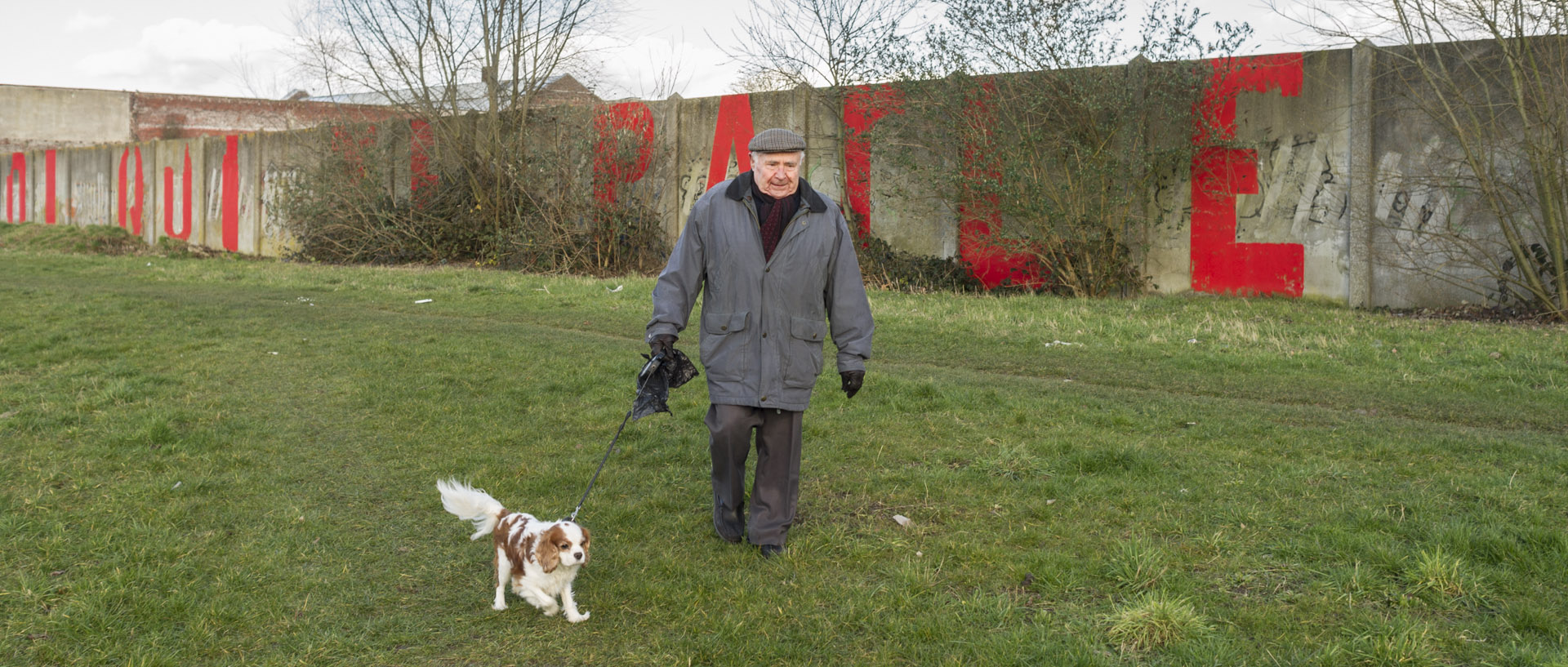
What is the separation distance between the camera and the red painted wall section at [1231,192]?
1400 centimetres

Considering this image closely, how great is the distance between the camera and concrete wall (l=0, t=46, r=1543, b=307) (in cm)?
1330

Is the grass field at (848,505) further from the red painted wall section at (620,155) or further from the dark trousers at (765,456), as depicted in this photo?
the red painted wall section at (620,155)

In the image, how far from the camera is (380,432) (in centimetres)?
721

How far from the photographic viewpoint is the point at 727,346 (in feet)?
15.7

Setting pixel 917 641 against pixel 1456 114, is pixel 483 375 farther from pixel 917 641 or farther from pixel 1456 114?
pixel 1456 114

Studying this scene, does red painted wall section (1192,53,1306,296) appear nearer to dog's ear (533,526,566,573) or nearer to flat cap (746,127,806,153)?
flat cap (746,127,806,153)

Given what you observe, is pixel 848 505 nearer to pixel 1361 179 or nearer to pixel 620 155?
pixel 1361 179

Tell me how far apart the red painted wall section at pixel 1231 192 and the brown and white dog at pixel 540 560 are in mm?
12083

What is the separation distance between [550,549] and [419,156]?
19162mm

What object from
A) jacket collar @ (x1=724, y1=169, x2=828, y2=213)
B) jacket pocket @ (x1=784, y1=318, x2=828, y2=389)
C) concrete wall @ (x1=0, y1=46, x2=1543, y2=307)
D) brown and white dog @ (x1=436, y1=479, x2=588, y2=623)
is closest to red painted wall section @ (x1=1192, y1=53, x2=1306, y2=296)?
concrete wall @ (x1=0, y1=46, x2=1543, y2=307)

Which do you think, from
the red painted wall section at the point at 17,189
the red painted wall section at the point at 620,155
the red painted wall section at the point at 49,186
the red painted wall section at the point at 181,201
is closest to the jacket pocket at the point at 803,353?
the red painted wall section at the point at 620,155

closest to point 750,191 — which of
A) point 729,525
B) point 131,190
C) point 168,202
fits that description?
point 729,525

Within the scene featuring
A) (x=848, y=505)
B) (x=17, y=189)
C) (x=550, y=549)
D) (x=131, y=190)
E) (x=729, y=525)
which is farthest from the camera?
(x=17, y=189)

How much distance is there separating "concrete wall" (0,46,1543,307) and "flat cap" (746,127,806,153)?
10.9m
